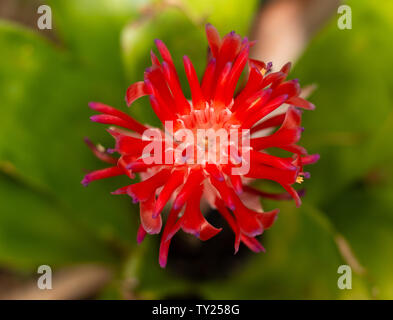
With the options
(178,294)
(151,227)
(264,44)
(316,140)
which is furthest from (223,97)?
(264,44)

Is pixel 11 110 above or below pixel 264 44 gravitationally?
below

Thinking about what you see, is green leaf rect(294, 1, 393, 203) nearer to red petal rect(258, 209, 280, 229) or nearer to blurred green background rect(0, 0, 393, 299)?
blurred green background rect(0, 0, 393, 299)

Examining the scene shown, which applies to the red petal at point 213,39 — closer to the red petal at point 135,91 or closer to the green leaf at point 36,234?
the red petal at point 135,91

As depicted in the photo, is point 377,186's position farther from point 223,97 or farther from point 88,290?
point 88,290

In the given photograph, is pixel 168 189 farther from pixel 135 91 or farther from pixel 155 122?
pixel 155 122

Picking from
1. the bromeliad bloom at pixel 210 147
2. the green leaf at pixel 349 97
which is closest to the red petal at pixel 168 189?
the bromeliad bloom at pixel 210 147

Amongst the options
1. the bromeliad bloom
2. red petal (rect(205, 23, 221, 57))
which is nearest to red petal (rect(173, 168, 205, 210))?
the bromeliad bloom

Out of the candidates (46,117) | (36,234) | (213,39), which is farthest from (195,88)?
(36,234)
